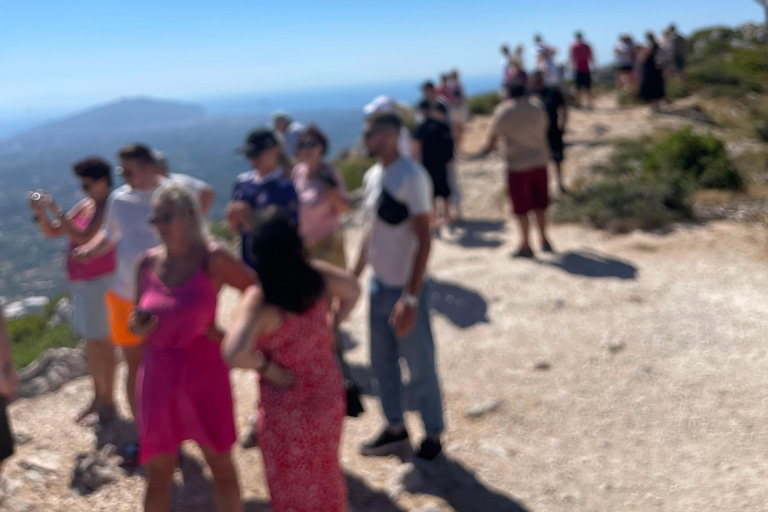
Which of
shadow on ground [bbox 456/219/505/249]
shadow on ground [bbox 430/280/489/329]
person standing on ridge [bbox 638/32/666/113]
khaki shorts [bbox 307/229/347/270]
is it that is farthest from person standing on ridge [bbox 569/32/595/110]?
khaki shorts [bbox 307/229/347/270]

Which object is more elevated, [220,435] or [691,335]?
[220,435]

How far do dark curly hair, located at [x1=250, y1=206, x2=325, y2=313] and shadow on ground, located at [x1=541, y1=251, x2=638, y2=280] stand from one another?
15.6ft

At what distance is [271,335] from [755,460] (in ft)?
9.11

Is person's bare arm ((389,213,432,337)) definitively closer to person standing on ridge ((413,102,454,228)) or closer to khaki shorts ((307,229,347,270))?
khaki shorts ((307,229,347,270))

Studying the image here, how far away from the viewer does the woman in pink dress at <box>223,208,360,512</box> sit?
8.07 ft

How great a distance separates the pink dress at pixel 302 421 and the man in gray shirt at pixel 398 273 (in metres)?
0.84

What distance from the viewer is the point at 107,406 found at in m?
4.64

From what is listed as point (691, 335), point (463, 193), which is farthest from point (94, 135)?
point (691, 335)

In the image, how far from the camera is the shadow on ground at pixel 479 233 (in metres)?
8.31

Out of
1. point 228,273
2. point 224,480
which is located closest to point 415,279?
point 228,273

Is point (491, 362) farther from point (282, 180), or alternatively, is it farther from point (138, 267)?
point (138, 267)

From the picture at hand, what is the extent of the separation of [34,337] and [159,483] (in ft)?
22.2

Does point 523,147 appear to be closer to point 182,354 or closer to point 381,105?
point 381,105

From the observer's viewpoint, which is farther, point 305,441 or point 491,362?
point 491,362
